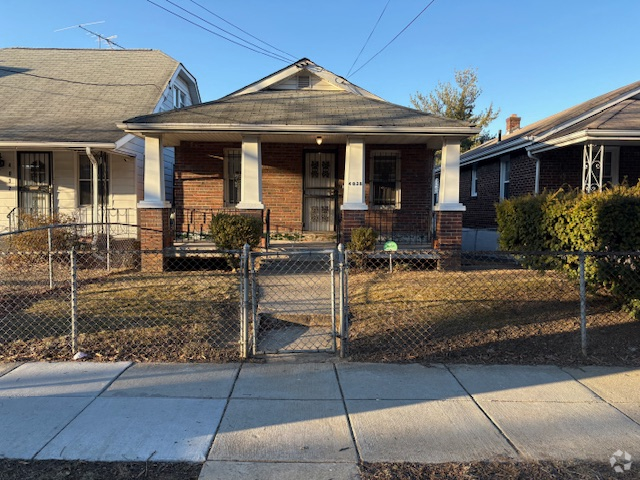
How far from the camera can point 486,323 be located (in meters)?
6.18

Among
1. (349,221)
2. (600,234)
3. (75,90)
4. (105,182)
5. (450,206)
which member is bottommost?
(600,234)

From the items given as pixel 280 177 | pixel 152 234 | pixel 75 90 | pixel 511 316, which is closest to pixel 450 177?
pixel 511 316

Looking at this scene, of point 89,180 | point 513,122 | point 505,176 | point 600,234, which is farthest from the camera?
point 513,122

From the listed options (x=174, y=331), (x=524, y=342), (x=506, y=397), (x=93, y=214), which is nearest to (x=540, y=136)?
(x=524, y=342)

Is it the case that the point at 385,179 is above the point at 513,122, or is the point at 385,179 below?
below

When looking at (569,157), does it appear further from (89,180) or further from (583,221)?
(89,180)

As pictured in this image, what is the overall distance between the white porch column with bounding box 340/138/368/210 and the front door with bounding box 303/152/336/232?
Result: 7.92ft

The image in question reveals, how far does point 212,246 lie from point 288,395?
6.11 m

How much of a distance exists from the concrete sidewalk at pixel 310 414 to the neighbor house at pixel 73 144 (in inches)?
307

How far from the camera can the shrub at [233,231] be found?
353 inches

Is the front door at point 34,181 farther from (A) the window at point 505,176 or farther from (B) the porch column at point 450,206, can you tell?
(A) the window at point 505,176

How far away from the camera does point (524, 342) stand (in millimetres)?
5746

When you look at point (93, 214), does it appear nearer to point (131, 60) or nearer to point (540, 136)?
point (131, 60)

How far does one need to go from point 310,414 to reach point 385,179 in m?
9.11
